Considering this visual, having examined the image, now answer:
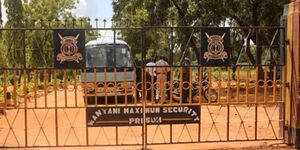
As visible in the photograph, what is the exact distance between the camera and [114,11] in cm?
3434

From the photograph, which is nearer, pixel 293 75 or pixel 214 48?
pixel 214 48

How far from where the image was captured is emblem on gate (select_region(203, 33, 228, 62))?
6.32 metres

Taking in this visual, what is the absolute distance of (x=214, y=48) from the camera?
6.33 meters

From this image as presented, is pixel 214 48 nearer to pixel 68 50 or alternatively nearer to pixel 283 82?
pixel 283 82

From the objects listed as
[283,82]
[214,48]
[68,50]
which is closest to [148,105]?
[214,48]

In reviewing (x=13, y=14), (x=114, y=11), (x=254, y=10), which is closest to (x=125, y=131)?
(x=254, y=10)

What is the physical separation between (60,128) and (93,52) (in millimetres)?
4958

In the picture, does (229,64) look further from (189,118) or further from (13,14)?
(13,14)

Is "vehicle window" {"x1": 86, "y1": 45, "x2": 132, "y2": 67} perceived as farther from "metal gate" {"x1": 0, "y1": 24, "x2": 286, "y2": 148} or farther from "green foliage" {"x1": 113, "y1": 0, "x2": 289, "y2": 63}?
"metal gate" {"x1": 0, "y1": 24, "x2": 286, "y2": 148}

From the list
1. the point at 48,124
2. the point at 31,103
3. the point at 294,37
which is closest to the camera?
the point at 294,37

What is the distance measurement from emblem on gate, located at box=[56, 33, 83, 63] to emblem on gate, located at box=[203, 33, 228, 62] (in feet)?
7.08

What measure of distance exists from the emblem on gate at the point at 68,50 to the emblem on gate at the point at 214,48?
2159 millimetres

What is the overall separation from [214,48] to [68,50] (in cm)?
247

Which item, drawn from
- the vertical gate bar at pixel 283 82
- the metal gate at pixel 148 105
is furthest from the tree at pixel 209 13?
the vertical gate bar at pixel 283 82
